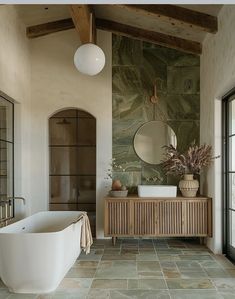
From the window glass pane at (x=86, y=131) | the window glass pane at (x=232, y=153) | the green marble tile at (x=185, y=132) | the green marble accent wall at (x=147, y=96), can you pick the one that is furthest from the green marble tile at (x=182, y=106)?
the window glass pane at (x=86, y=131)

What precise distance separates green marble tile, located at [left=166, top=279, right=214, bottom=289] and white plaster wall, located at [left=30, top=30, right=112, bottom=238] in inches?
98.2

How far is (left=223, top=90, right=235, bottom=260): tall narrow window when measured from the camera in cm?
452

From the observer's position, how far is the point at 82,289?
341 centimetres

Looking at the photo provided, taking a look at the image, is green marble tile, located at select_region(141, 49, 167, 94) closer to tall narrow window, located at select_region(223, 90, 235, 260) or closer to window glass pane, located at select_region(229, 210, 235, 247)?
tall narrow window, located at select_region(223, 90, 235, 260)

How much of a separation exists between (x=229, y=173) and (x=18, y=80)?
378cm

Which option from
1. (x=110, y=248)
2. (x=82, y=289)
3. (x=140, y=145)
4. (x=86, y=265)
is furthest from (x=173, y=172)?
(x=82, y=289)

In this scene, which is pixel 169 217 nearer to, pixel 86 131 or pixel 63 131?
pixel 86 131

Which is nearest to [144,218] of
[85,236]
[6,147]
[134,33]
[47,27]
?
[85,236]

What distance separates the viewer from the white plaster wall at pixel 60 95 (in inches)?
231

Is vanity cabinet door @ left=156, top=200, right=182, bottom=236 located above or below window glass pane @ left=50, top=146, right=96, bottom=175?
below

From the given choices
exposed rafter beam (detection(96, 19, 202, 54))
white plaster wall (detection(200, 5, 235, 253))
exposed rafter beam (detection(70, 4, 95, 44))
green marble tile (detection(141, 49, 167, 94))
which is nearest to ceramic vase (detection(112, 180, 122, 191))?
white plaster wall (detection(200, 5, 235, 253))

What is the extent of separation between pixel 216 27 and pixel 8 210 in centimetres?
437

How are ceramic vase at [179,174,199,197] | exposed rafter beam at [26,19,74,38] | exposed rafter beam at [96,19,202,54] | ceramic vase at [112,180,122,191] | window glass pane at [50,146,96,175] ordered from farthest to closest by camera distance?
window glass pane at [50,146,96,175] → exposed rafter beam at [26,19,74,38] → exposed rafter beam at [96,19,202,54] → ceramic vase at [112,180,122,191] → ceramic vase at [179,174,199,197]

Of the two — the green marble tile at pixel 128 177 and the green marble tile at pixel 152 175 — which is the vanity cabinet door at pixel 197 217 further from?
the green marble tile at pixel 128 177
